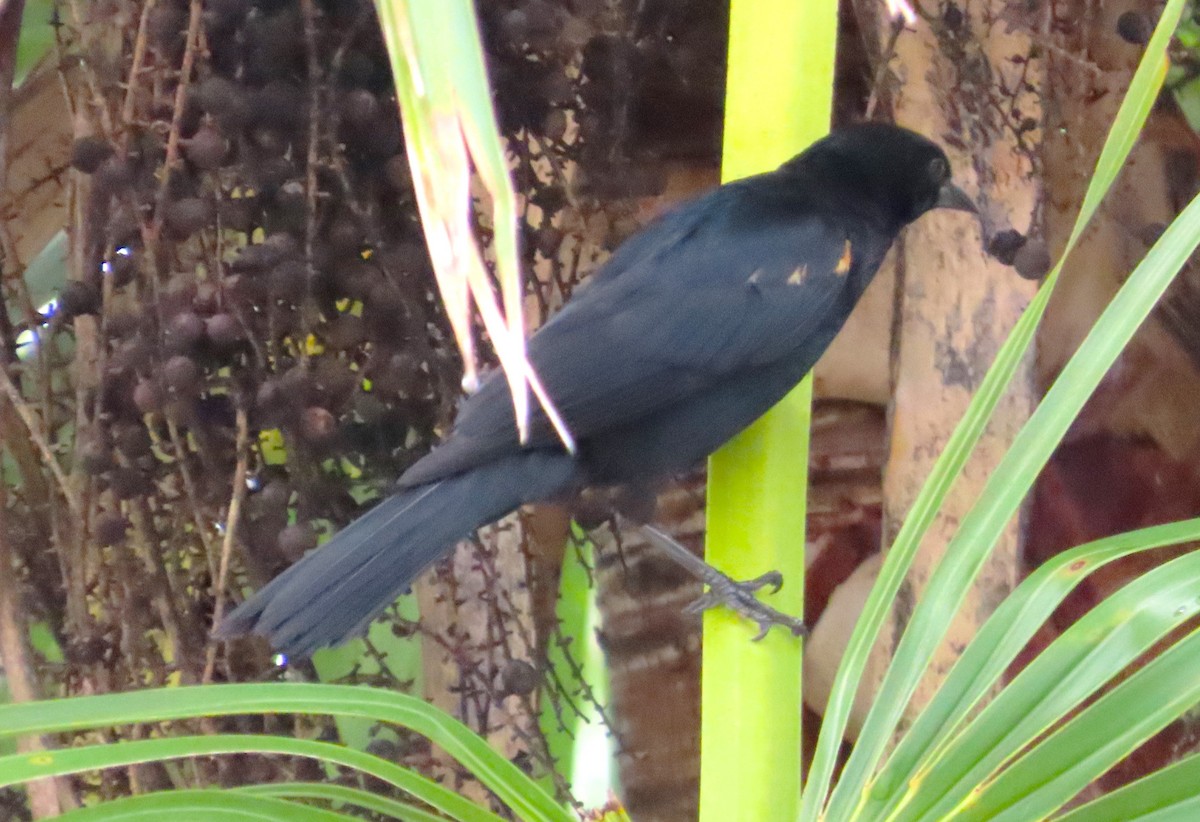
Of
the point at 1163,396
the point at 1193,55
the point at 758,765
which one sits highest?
the point at 1193,55

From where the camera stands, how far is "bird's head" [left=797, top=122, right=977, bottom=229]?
105 cm

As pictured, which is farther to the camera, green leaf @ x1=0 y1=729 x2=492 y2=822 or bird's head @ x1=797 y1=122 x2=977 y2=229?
bird's head @ x1=797 y1=122 x2=977 y2=229

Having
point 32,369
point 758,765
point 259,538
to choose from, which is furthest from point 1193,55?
point 32,369

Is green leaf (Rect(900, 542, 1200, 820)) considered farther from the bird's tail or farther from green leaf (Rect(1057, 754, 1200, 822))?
the bird's tail

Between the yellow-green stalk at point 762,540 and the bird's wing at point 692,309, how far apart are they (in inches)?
11.8

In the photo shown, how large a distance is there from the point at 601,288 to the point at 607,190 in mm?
93

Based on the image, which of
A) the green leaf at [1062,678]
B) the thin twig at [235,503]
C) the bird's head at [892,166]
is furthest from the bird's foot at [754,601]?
the bird's head at [892,166]

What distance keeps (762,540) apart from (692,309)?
0.40 meters

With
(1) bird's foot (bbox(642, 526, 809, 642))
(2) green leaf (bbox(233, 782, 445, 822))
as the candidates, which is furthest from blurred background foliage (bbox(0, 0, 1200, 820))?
(1) bird's foot (bbox(642, 526, 809, 642))

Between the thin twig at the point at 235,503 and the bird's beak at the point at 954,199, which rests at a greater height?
the bird's beak at the point at 954,199

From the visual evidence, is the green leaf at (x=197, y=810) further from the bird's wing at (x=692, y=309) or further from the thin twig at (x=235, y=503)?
the bird's wing at (x=692, y=309)

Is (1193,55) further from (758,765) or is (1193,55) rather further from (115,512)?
(115,512)

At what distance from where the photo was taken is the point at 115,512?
0.92 metres

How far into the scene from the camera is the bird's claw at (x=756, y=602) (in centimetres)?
66
